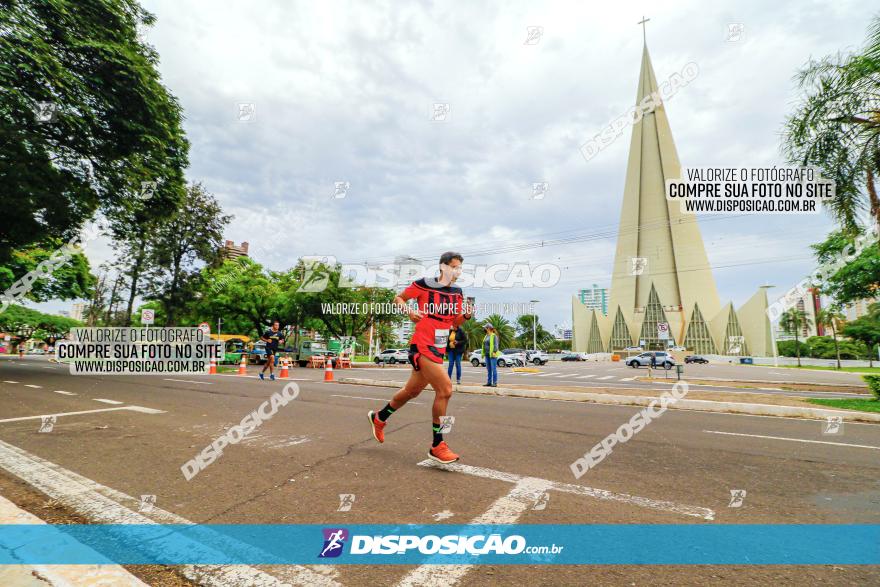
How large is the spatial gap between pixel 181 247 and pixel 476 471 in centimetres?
2629

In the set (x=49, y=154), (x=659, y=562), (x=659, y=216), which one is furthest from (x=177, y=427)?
(x=659, y=216)

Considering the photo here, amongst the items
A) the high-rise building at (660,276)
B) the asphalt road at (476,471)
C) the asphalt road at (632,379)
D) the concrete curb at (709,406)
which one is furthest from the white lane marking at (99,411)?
the high-rise building at (660,276)

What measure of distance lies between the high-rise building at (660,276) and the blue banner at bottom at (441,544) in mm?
85068

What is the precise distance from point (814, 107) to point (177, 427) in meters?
15.4

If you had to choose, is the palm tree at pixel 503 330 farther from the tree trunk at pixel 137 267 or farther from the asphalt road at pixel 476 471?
the asphalt road at pixel 476 471

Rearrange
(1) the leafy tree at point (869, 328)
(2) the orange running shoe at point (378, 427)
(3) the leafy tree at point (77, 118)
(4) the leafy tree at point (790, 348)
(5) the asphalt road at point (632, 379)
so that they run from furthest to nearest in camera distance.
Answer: (4) the leafy tree at point (790, 348)
(1) the leafy tree at point (869, 328)
(5) the asphalt road at point (632, 379)
(3) the leafy tree at point (77, 118)
(2) the orange running shoe at point (378, 427)

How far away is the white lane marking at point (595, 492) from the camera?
2.98 metres

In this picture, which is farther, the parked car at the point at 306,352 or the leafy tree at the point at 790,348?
the leafy tree at the point at 790,348

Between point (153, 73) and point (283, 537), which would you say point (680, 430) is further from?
point (153, 73)

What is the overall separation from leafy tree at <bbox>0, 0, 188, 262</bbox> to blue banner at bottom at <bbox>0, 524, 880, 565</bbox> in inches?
570

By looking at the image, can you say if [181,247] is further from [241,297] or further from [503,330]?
[503,330]

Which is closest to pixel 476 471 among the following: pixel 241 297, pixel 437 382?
pixel 437 382

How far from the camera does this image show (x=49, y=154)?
13.7 m

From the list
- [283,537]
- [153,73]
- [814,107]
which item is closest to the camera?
[283,537]
